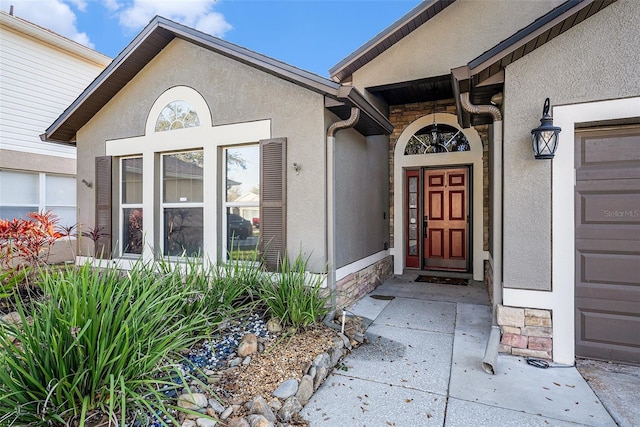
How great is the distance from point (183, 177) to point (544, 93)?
216 inches

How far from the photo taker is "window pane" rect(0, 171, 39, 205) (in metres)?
8.48

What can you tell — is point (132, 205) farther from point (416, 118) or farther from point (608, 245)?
point (608, 245)

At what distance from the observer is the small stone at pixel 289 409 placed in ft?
9.07

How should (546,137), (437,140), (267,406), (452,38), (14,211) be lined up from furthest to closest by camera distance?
1. (14,211)
2. (437,140)
3. (452,38)
4. (546,137)
5. (267,406)

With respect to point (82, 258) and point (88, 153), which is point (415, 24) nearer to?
point (88, 153)

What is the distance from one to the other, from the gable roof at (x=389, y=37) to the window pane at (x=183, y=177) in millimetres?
3116

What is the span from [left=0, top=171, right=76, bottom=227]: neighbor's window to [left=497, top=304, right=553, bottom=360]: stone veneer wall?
1106cm

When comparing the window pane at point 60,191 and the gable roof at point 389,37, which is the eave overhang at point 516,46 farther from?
the window pane at point 60,191

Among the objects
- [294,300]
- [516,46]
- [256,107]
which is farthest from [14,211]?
[516,46]

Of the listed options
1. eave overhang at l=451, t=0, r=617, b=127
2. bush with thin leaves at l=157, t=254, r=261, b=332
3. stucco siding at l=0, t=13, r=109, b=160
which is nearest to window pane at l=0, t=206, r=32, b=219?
stucco siding at l=0, t=13, r=109, b=160

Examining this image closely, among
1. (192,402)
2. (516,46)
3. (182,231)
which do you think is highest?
(516,46)

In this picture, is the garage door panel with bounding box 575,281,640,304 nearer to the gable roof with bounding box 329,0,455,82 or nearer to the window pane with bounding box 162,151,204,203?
the gable roof with bounding box 329,0,455,82

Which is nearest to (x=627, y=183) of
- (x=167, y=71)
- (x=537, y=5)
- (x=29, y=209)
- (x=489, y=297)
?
(x=489, y=297)

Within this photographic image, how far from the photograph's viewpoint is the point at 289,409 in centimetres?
282
